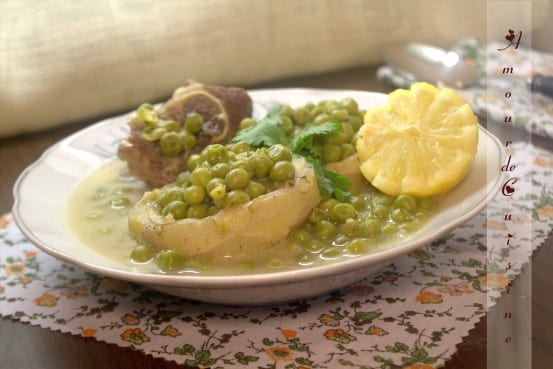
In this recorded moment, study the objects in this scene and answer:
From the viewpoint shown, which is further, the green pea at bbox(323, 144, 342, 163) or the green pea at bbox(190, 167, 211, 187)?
the green pea at bbox(323, 144, 342, 163)

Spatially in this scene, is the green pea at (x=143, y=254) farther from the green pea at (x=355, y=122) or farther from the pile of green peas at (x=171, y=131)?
the green pea at (x=355, y=122)

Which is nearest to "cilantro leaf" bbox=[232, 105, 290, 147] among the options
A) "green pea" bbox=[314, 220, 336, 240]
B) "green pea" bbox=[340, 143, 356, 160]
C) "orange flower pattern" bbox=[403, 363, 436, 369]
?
"green pea" bbox=[340, 143, 356, 160]

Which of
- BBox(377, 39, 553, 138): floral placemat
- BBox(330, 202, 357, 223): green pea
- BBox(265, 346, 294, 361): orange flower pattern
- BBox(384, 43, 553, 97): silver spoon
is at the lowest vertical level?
BBox(265, 346, 294, 361): orange flower pattern

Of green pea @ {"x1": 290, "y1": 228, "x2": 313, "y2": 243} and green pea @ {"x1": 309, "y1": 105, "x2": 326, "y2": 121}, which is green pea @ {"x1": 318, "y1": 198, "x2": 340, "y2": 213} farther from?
green pea @ {"x1": 309, "y1": 105, "x2": 326, "y2": 121}

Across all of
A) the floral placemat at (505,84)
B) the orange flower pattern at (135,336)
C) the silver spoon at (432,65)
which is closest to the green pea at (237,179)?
the orange flower pattern at (135,336)

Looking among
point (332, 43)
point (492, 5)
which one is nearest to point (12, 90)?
point (332, 43)

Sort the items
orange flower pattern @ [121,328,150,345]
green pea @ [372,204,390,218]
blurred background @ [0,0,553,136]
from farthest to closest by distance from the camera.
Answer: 1. blurred background @ [0,0,553,136]
2. green pea @ [372,204,390,218]
3. orange flower pattern @ [121,328,150,345]
